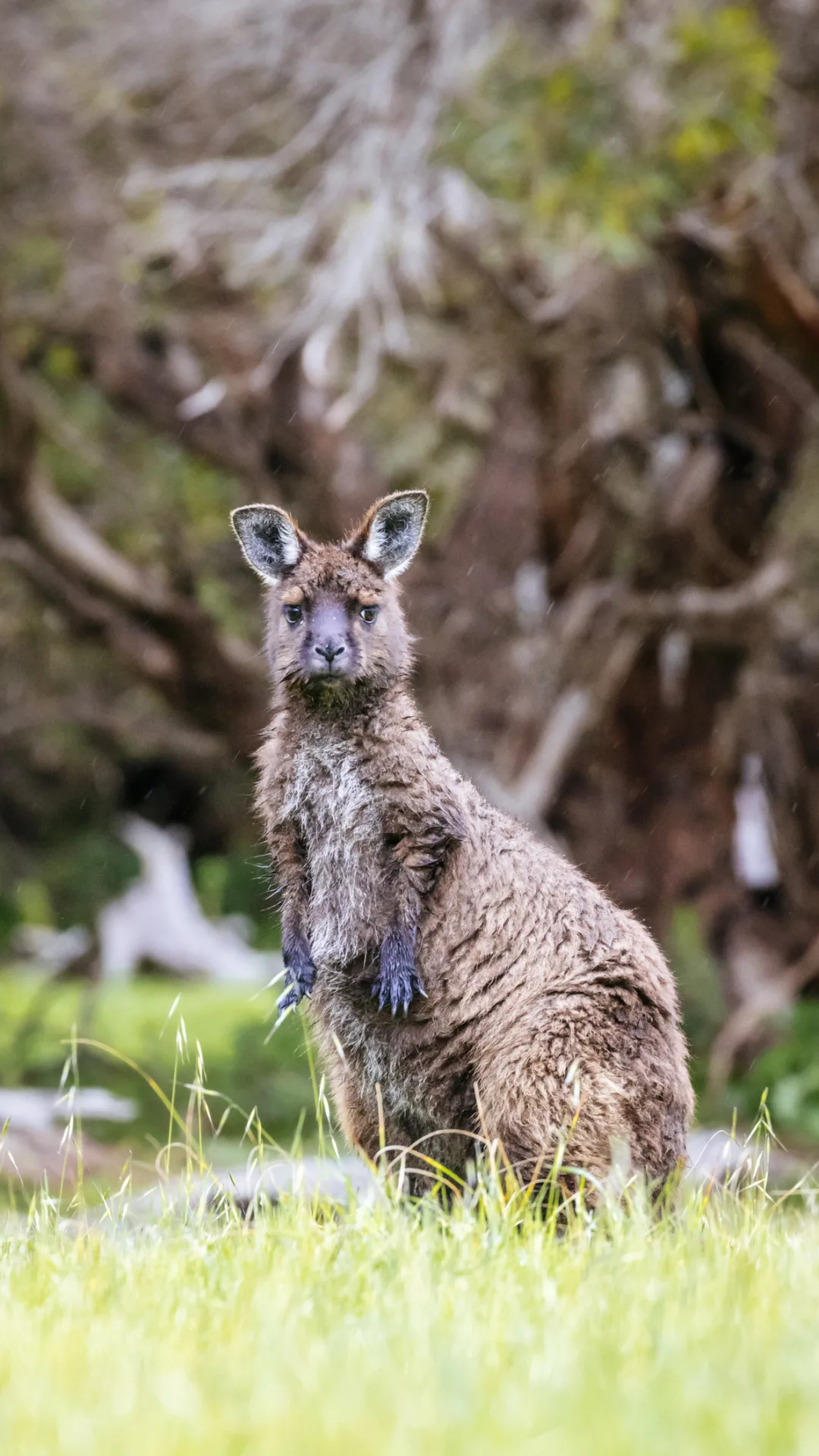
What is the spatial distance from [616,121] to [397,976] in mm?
6237

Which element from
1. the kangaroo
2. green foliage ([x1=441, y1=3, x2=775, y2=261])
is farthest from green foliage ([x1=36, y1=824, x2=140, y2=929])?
the kangaroo

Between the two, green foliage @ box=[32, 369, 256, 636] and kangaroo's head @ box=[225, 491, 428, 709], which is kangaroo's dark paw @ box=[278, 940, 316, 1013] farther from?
green foliage @ box=[32, 369, 256, 636]

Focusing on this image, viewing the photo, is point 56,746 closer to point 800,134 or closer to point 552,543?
point 552,543

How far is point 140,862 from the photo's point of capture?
15.5 meters

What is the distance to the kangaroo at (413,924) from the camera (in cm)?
466

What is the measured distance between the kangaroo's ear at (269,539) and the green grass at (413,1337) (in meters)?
1.92

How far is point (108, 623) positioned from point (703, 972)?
4887 mm

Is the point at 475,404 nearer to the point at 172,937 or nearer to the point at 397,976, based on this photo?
the point at 397,976

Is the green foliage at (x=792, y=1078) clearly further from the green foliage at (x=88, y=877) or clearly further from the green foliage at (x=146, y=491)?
the green foliage at (x=88, y=877)

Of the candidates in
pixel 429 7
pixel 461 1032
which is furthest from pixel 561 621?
pixel 461 1032

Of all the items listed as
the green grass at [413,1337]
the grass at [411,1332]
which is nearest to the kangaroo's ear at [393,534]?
the grass at [411,1332]

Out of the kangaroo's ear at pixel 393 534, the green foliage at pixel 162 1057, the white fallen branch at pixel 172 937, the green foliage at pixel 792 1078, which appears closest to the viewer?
the kangaroo's ear at pixel 393 534

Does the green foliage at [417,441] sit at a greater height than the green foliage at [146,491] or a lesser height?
greater

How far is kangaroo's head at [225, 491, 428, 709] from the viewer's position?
4902 millimetres
